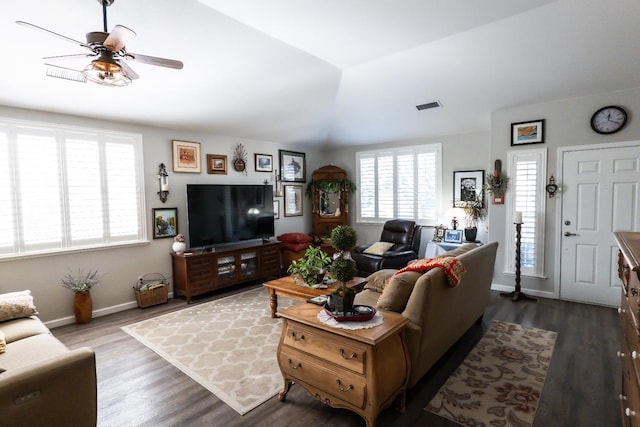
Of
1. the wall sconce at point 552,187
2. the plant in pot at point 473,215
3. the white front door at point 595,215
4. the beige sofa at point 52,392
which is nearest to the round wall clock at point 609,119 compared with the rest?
the white front door at point 595,215

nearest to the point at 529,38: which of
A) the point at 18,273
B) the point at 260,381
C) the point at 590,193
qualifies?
the point at 590,193

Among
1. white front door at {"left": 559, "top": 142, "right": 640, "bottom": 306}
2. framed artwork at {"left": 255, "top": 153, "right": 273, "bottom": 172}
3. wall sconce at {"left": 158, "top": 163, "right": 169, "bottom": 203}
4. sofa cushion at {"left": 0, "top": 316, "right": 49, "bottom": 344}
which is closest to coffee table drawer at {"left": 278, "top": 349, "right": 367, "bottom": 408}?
sofa cushion at {"left": 0, "top": 316, "right": 49, "bottom": 344}

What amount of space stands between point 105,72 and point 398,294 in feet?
8.41

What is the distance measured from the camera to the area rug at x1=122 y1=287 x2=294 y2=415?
2.65 m

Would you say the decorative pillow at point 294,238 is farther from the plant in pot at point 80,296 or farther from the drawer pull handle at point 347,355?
the drawer pull handle at point 347,355

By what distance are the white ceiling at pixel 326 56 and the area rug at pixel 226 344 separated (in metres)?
2.66

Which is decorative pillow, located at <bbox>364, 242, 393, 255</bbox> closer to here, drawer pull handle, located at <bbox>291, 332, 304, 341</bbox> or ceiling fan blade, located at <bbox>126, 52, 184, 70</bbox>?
drawer pull handle, located at <bbox>291, 332, 304, 341</bbox>

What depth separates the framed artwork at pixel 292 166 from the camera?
Answer: 672 centimetres

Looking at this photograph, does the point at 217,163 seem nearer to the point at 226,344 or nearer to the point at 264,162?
the point at 264,162

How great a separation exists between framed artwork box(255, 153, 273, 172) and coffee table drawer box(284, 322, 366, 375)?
170 inches

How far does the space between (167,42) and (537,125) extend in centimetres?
462

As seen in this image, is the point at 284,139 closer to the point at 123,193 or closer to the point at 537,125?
the point at 123,193

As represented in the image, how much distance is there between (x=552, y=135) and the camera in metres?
4.52

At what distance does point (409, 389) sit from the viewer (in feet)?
8.29
